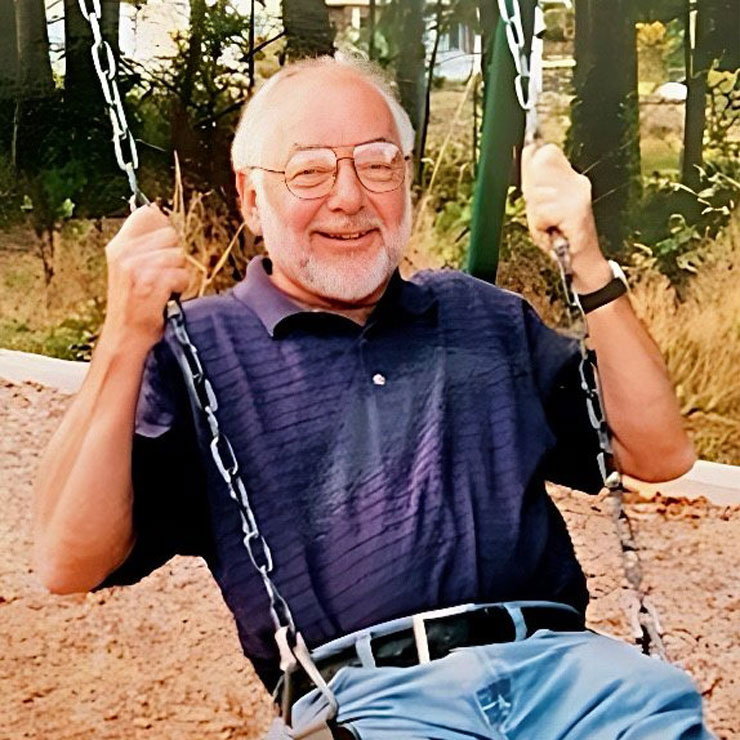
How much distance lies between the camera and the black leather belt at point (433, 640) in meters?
1.45

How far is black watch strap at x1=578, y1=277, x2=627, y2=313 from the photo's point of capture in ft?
4.95

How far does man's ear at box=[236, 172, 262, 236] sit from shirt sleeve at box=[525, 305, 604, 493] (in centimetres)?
39

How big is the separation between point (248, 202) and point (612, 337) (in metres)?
0.51

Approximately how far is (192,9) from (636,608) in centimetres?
105

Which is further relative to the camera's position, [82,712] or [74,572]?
[82,712]

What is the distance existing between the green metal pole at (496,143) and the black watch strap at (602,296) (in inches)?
7.8

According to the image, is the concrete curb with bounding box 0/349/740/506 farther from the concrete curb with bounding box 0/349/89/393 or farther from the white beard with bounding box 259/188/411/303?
the white beard with bounding box 259/188/411/303

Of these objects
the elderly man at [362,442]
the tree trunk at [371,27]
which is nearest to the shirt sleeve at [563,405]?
the elderly man at [362,442]

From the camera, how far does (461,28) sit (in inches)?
67.6

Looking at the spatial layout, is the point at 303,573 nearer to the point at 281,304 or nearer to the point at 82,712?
the point at 281,304

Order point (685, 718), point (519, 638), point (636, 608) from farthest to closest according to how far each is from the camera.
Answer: point (636, 608) < point (519, 638) < point (685, 718)

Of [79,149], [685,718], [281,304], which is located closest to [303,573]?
[281,304]

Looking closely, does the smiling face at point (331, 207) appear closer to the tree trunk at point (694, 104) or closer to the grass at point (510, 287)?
the grass at point (510, 287)

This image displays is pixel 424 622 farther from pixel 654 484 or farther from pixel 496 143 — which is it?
pixel 496 143
